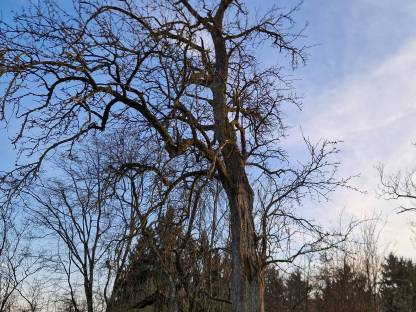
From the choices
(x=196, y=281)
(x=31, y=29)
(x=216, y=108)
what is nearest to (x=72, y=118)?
(x=31, y=29)

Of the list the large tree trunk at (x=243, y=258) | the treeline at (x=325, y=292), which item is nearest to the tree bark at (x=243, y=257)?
the large tree trunk at (x=243, y=258)

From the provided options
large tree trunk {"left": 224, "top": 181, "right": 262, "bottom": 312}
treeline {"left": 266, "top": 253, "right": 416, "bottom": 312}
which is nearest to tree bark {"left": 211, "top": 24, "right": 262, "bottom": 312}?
large tree trunk {"left": 224, "top": 181, "right": 262, "bottom": 312}

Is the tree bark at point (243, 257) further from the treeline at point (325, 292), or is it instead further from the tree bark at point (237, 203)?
the treeline at point (325, 292)

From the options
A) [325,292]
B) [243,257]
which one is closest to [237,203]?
[243,257]

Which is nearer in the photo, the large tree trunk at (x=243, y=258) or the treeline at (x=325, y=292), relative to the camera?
the large tree trunk at (x=243, y=258)

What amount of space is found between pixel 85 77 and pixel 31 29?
932 mm

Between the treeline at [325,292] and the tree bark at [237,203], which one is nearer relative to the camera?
the tree bark at [237,203]

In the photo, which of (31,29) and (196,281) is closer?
(31,29)

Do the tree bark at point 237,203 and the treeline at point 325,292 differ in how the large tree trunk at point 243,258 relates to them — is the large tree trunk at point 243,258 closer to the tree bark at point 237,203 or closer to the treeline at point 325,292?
the tree bark at point 237,203

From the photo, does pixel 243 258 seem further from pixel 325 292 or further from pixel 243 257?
pixel 325 292

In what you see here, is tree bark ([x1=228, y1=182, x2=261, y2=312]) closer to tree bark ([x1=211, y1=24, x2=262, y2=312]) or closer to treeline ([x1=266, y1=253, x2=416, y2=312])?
tree bark ([x1=211, y1=24, x2=262, y2=312])

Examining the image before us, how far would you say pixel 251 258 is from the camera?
7.37 metres

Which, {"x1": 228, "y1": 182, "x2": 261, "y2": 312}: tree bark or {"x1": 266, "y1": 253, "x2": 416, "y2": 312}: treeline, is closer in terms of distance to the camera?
{"x1": 228, "y1": 182, "x2": 261, "y2": 312}: tree bark

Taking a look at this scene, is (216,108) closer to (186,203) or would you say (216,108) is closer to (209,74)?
(209,74)
